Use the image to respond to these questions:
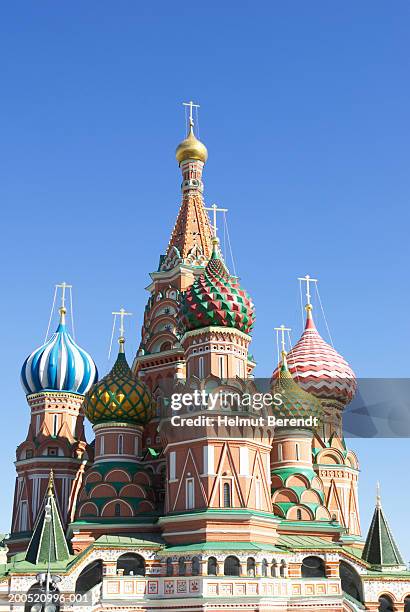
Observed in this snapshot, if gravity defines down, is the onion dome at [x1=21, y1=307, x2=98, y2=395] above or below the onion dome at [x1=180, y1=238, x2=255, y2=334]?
above

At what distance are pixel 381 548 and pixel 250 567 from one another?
7702 mm

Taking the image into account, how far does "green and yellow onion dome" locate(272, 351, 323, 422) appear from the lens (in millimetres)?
33844

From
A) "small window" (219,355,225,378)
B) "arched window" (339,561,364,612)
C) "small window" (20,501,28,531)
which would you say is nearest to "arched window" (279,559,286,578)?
"arched window" (339,561,364,612)

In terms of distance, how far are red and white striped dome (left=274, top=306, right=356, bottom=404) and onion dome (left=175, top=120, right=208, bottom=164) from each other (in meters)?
10.5

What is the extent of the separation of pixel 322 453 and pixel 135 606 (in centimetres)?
1195

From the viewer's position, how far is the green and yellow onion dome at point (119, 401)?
33.1m

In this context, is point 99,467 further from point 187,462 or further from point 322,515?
point 322,515

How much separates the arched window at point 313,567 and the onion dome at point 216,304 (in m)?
8.60

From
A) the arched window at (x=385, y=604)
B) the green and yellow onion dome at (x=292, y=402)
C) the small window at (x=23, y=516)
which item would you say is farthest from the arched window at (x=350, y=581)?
the small window at (x=23, y=516)

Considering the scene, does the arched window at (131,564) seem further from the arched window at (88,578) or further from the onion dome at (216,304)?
the onion dome at (216,304)

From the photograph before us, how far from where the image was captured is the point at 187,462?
2886cm

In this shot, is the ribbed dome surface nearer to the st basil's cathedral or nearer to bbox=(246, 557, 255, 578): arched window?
the st basil's cathedral

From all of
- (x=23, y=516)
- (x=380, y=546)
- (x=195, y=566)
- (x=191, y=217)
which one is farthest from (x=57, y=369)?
(x=380, y=546)

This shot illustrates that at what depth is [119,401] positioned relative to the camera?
3309 centimetres
